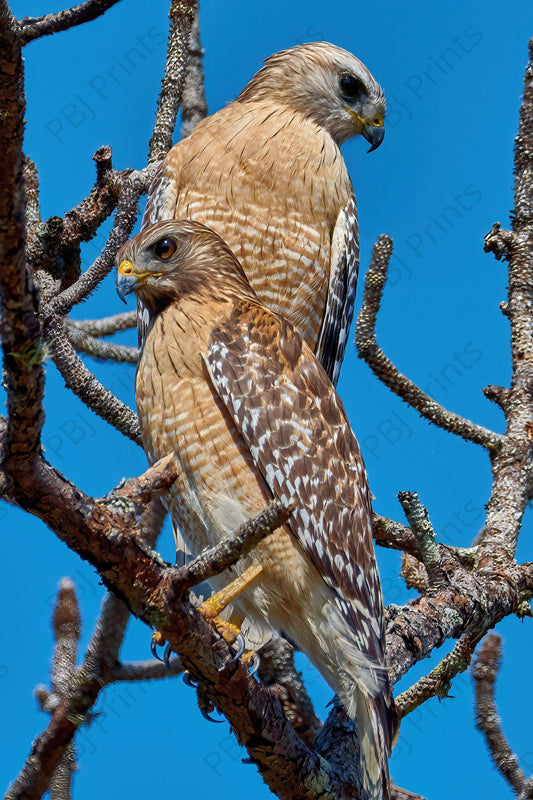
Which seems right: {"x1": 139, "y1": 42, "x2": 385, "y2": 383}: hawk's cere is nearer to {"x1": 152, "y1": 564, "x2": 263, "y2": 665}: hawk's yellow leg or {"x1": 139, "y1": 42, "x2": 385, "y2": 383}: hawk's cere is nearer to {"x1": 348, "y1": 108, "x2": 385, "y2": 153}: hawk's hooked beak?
{"x1": 348, "y1": 108, "x2": 385, "y2": 153}: hawk's hooked beak

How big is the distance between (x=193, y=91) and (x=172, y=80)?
4.24ft

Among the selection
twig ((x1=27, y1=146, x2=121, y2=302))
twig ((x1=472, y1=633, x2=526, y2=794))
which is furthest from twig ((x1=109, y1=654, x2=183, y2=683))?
twig ((x1=27, y1=146, x2=121, y2=302))

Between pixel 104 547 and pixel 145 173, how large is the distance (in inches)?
151

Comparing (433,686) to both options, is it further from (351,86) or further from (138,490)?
(351,86)

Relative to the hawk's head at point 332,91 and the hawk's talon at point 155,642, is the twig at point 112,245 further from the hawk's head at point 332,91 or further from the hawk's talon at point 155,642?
the hawk's talon at point 155,642

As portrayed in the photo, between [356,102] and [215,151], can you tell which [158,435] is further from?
[356,102]

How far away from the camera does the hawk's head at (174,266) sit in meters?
4.40

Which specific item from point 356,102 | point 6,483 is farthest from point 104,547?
point 356,102

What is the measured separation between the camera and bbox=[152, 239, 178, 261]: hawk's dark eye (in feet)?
14.8

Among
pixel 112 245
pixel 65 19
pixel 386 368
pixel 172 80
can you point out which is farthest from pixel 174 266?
pixel 172 80

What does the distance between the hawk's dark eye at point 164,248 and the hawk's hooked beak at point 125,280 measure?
20 centimetres

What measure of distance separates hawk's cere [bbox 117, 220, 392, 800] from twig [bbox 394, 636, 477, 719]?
1.90ft

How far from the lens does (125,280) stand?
4348 millimetres

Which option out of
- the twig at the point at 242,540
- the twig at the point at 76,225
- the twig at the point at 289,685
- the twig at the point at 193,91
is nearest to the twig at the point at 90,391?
the twig at the point at 76,225
